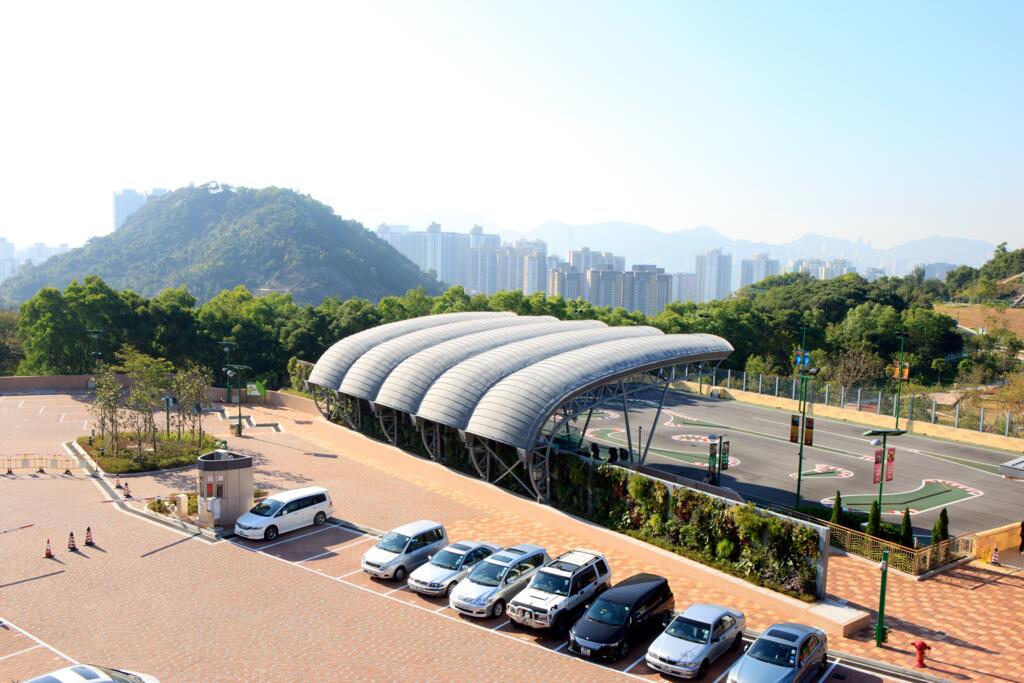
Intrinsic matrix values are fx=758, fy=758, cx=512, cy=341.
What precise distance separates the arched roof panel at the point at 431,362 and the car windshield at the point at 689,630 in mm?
18623

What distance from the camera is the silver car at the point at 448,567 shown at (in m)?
19.5

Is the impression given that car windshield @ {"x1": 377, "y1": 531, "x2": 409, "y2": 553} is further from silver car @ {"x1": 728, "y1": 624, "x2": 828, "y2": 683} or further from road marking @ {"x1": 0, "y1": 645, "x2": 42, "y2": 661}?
silver car @ {"x1": 728, "y1": 624, "x2": 828, "y2": 683}

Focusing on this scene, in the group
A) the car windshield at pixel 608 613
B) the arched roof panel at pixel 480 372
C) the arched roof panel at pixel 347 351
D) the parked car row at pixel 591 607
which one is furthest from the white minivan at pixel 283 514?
the arched roof panel at pixel 347 351

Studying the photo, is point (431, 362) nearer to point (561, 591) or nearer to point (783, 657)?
point (561, 591)

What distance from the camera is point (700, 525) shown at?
885 inches

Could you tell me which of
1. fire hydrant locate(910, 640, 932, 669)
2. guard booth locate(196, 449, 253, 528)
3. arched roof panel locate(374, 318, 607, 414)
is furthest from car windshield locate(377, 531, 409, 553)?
fire hydrant locate(910, 640, 932, 669)

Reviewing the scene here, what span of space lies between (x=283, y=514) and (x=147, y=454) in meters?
14.4

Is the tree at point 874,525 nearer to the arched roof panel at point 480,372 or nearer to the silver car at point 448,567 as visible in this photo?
the silver car at point 448,567

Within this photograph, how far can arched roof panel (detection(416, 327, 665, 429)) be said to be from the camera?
30703 mm

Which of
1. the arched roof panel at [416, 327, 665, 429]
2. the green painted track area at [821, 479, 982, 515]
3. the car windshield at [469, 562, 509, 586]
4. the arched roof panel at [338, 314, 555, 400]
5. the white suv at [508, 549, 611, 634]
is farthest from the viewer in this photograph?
the arched roof panel at [338, 314, 555, 400]

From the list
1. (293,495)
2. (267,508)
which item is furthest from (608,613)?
(267,508)

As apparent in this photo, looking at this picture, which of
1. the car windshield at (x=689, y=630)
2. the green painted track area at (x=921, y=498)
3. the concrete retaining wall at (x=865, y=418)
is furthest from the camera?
the concrete retaining wall at (x=865, y=418)

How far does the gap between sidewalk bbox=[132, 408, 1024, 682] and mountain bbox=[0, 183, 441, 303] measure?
11944cm

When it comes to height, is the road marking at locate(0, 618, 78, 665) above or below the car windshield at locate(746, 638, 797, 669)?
below
